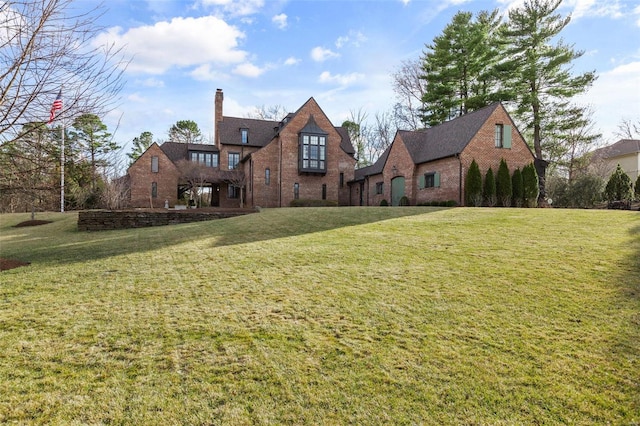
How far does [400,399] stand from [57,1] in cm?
720

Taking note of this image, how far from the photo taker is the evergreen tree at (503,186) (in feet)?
67.5

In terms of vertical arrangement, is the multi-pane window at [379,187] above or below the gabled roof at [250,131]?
below

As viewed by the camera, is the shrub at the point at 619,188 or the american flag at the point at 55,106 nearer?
the american flag at the point at 55,106

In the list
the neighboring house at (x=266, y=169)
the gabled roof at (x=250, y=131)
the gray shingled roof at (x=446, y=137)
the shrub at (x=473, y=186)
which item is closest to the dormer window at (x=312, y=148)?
the neighboring house at (x=266, y=169)

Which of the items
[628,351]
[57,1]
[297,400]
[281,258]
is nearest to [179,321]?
[297,400]

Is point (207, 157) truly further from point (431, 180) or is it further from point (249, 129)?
point (431, 180)

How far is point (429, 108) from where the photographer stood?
3534cm

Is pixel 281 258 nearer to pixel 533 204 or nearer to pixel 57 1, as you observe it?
pixel 57 1

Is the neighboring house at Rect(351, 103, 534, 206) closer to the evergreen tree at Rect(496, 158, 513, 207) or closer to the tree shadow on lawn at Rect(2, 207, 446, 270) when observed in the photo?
the evergreen tree at Rect(496, 158, 513, 207)

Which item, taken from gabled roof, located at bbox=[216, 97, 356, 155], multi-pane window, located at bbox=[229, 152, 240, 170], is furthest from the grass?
gabled roof, located at bbox=[216, 97, 356, 155]

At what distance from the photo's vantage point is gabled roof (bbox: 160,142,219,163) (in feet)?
116

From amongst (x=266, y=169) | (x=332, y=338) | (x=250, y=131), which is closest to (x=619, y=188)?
(x=266, y=169)

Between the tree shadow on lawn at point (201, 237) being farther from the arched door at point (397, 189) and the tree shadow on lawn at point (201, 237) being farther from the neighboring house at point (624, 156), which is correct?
the neighboring house at point (624, 156)

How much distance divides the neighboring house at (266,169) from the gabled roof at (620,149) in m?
28.9
